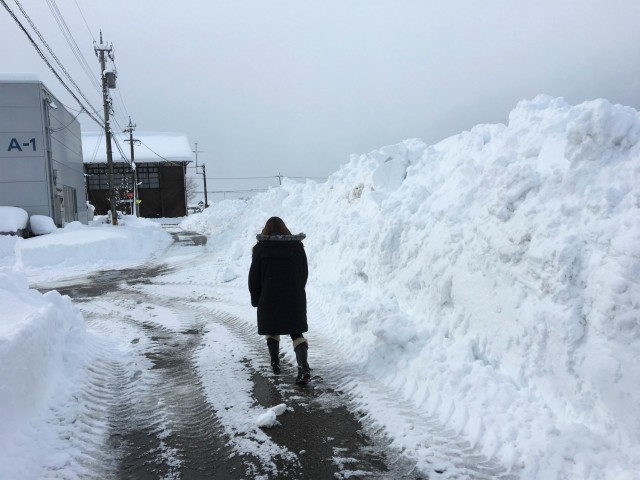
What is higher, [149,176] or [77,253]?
[149,176]

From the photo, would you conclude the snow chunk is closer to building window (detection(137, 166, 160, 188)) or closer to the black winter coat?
the black winter coat

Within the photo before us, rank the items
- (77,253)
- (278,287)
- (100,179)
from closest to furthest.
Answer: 1. (278,287)
2. (77,253)
3. (100,179)

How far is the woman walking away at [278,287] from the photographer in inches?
198

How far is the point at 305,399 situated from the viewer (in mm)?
4441

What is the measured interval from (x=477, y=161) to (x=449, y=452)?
5208 millimetres

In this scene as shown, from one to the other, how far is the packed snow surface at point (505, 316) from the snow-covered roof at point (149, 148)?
46.7 m

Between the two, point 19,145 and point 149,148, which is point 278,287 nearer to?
point 19,145

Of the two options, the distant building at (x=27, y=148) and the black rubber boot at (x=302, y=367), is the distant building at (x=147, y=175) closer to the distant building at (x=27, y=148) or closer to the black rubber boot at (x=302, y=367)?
the distant building at (x=27, y=148)

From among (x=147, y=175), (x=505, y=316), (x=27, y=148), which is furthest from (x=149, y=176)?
(x=505, y=316)

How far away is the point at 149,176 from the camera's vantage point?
5084cm

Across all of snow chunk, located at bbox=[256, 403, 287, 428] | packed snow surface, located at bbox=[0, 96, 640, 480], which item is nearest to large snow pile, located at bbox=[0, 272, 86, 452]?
packed snow surface, located at bbox=[0, 96, 640, 480]

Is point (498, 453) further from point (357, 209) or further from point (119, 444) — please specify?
point (357, 209)

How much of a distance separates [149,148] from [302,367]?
5087 cm

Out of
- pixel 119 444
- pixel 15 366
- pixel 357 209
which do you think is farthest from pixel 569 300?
pixel 357 209
